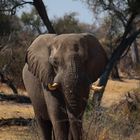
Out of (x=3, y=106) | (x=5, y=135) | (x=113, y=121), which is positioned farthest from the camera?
(x=3, y=106)

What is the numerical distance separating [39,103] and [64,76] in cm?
144

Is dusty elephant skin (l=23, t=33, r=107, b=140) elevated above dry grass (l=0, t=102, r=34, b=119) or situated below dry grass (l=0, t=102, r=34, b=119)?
above

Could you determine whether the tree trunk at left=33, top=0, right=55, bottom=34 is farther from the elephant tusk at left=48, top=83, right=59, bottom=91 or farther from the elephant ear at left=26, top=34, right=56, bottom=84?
the elephant tusk at left=48, top=83, right=59, bottom=91

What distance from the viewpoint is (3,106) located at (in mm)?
18250

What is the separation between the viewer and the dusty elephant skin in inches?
312

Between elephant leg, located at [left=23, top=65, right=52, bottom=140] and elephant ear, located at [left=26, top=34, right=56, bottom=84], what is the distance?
1.16ft

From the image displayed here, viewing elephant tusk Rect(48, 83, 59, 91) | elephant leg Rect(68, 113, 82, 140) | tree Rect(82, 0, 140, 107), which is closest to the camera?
elephant leg Rect(68, 113, 82, 140)

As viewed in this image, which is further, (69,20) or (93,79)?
(69,20)

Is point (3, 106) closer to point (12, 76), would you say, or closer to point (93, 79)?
point (12, 76)

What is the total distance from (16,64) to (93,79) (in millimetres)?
12296

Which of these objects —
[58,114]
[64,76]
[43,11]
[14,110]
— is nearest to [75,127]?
[58,114]

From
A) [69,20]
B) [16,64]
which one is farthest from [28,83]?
[69,20]

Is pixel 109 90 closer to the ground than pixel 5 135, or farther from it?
closer to the ground

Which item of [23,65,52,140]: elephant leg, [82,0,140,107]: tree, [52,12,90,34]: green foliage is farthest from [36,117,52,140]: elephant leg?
[52,12,90,34]: green foliage
